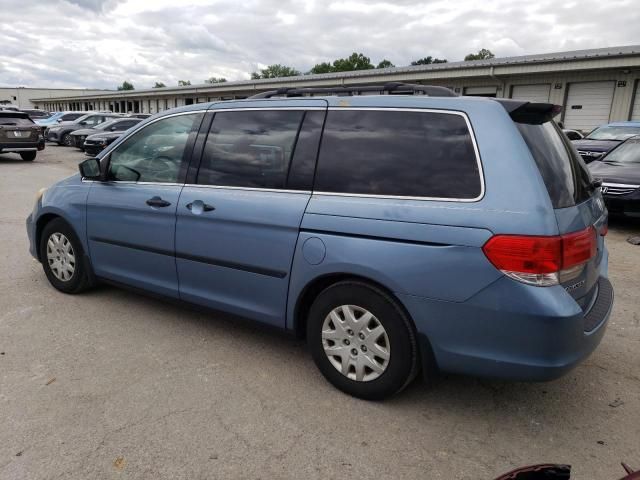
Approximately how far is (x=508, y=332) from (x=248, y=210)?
66.2 inches

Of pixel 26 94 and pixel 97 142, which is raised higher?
pixel 26 94

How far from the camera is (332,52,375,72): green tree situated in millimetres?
77375

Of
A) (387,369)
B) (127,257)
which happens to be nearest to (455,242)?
(387,369)

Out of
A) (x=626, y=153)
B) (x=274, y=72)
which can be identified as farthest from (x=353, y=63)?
(x=626, y=153)

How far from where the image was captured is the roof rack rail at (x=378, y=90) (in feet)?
10.3

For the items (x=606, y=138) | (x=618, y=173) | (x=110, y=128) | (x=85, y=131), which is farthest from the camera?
(x=85, y=131)

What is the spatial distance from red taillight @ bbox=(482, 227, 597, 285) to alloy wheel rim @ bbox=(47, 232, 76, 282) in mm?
3628

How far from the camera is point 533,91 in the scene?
20766mm

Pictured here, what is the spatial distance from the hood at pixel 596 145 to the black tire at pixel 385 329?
10.6 m

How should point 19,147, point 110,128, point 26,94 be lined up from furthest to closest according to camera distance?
1. point 26,94
2. point 110,128
3. point 19,147

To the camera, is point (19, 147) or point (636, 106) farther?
point (636, 106)

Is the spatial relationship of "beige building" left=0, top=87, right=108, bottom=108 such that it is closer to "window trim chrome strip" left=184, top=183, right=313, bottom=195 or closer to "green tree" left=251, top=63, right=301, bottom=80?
"green tree" left=251, top=63, right=301, bottom=80

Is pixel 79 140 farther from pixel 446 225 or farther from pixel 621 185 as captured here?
pixel 446 225

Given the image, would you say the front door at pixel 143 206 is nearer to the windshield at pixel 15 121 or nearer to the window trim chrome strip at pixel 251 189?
the window trim chrome strip at pixel 251 189
